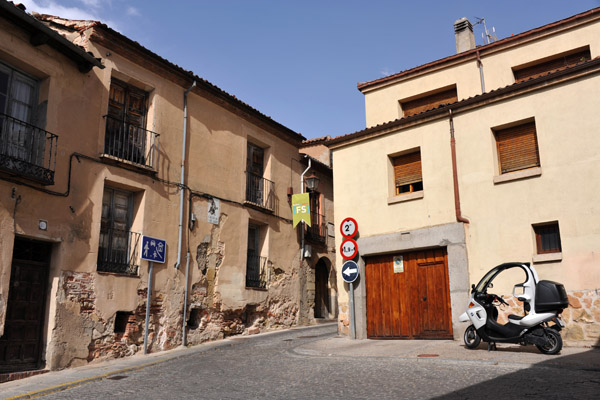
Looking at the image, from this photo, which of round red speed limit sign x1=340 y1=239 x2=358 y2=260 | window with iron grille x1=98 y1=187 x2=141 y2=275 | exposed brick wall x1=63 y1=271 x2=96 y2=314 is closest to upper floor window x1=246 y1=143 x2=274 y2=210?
round red speed limit sign x1=340 y1=239 x2=358 y2=260

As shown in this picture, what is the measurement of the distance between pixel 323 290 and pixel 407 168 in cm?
839

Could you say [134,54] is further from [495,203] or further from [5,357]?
[495,203]

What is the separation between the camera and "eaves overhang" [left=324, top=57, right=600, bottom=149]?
10.3 m

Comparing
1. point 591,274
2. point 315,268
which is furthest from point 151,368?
point 315,268

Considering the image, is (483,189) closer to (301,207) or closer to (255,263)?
(301,207)

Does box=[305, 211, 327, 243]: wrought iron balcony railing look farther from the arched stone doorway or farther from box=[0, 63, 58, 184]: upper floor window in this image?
box=[0, 63, 58, 184]: upper floor window

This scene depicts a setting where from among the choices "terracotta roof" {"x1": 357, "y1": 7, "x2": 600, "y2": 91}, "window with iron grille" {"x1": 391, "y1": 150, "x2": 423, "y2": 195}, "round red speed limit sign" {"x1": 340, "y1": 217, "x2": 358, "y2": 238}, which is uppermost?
"terracotta roof" {"x1": 357, "y1": 7, "x2": 600, "y2": 91}

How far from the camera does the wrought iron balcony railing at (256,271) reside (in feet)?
52.5

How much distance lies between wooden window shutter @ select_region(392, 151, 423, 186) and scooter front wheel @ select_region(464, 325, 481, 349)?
4.01 metres

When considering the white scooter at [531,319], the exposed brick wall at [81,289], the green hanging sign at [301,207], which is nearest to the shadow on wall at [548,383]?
the white scooter at [531,319]

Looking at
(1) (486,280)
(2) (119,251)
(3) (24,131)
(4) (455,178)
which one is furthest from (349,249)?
(3) (24,131)

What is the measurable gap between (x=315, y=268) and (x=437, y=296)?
321 inches

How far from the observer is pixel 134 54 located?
508 inches

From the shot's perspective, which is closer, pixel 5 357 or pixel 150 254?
pixel 5 357
